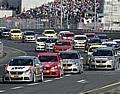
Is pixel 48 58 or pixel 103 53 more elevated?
pixel 103 53

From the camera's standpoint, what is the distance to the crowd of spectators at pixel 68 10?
125750mm

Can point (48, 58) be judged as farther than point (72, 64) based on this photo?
No

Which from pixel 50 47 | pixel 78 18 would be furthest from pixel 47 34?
pixel 78 18

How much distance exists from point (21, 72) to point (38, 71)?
1171mm

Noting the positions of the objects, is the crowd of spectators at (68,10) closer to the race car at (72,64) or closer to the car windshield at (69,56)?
the car windshield at (69,56)

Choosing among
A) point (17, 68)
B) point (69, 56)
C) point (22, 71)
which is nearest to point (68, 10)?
point (69, 56)

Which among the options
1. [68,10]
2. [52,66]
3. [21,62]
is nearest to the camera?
[21,62]

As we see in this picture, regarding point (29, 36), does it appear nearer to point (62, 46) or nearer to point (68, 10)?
point (62, 46)

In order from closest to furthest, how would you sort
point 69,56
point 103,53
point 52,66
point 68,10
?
point 52,66 < point 69,56 < point 103,53 < point 68,10

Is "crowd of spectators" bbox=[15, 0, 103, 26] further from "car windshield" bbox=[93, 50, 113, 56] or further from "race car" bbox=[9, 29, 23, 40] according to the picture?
"car windshield" bbox=[93, 50, 113, 56]

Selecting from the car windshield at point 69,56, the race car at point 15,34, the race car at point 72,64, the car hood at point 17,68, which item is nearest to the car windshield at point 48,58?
the race car at point 72,64

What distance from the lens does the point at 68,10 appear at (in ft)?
434

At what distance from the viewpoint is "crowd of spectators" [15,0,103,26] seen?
125750 millimetres

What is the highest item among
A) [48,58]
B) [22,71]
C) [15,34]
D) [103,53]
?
[15,34]
